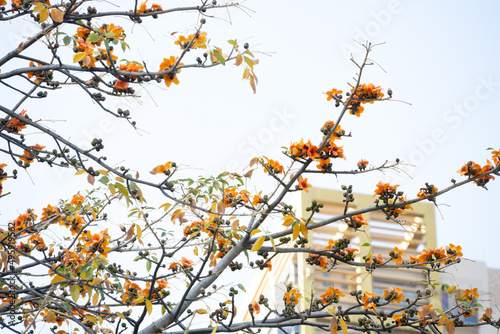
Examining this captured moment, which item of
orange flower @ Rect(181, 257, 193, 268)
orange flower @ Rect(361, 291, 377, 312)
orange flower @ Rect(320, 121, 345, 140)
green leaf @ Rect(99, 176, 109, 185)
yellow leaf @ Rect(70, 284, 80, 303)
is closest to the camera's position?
green leaf @ Rect(99, 176, 109, 185)

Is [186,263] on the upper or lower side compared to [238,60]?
lower

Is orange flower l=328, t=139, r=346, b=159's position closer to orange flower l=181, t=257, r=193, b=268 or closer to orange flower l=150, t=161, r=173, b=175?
orange flower l=150, t=161, r=173, b=175

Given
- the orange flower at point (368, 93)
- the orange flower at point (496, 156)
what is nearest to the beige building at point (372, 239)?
the orange flower at point (496, 156)

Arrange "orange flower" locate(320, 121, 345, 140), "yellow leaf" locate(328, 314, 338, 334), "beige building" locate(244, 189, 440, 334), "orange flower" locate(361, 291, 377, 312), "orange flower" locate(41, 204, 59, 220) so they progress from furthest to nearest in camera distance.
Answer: "beige building" locate(244, 189, 440, 334) < "orange flower" locate(41, 204, 59, 220) < "orange flower" locate(361, 291, 377, 312) < "orange flower" locate(320, 121, 345, 140) < "yellow leaf" locate(328, 314, 338, 334)

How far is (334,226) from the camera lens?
6715mm

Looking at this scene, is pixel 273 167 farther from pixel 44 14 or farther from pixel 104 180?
pixel 44 14

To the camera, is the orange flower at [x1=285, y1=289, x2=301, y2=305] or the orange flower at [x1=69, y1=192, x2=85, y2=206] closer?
the orange flower at [x1=285, y1=289, x2=301, y2=305]

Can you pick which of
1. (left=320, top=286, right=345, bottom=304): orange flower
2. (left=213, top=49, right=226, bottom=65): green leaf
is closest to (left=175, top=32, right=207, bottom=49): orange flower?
(left=213, top=49, right=226, bottom=65): green leaf

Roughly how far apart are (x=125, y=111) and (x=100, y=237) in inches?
20.4

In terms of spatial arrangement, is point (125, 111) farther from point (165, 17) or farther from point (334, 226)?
point (334, 226)

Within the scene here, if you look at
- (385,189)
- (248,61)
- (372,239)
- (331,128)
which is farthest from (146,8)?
(372,239)

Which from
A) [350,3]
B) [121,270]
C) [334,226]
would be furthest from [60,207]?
[350,3]

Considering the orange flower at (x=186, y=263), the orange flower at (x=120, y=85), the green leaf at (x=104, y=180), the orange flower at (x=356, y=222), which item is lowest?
the green leaf at (x=104, y=180)

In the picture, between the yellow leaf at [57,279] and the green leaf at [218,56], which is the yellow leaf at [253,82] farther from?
the yellow leaf at [57,279]
